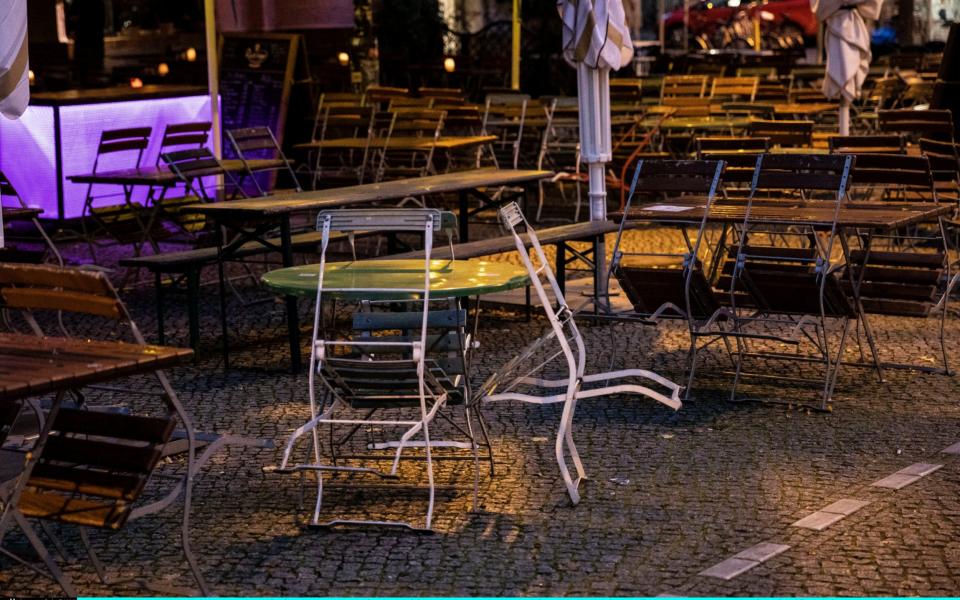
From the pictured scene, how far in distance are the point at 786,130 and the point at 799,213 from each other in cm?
449

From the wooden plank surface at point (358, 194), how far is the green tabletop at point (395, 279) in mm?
1762

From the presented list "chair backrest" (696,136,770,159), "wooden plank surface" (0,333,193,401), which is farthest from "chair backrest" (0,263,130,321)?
"chair backrest" (696,136,770,159)

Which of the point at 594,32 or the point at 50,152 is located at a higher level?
the point at 594,32

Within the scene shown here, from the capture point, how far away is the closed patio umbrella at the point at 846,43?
12.5 m

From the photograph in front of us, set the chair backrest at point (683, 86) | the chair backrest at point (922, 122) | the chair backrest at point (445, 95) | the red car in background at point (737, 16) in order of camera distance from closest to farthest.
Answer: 1. the chair backrest at point (922, 122)
2. the chair backrest at point (445, 95)
3. the chair backrest at point (683, 86)
4. the red car in background at point (737, 16)

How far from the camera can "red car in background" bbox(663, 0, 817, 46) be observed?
28578 mm

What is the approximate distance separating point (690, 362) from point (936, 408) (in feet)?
4.18

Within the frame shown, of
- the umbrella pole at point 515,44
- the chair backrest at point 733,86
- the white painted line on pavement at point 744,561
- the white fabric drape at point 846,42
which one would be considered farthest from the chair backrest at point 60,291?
the umbrella pole at point 515,44

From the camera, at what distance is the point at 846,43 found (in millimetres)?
12531

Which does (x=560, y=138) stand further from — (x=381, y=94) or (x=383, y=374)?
(x=383, y=374)

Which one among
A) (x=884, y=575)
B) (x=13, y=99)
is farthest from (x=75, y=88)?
(x=884, y=575)

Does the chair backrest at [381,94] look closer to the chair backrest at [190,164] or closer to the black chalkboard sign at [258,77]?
the black chalkboard sign at [258,77]

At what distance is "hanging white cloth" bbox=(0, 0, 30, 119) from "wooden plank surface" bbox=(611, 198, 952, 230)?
2960mm

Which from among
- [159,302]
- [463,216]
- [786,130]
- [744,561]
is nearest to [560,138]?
[786,130]
